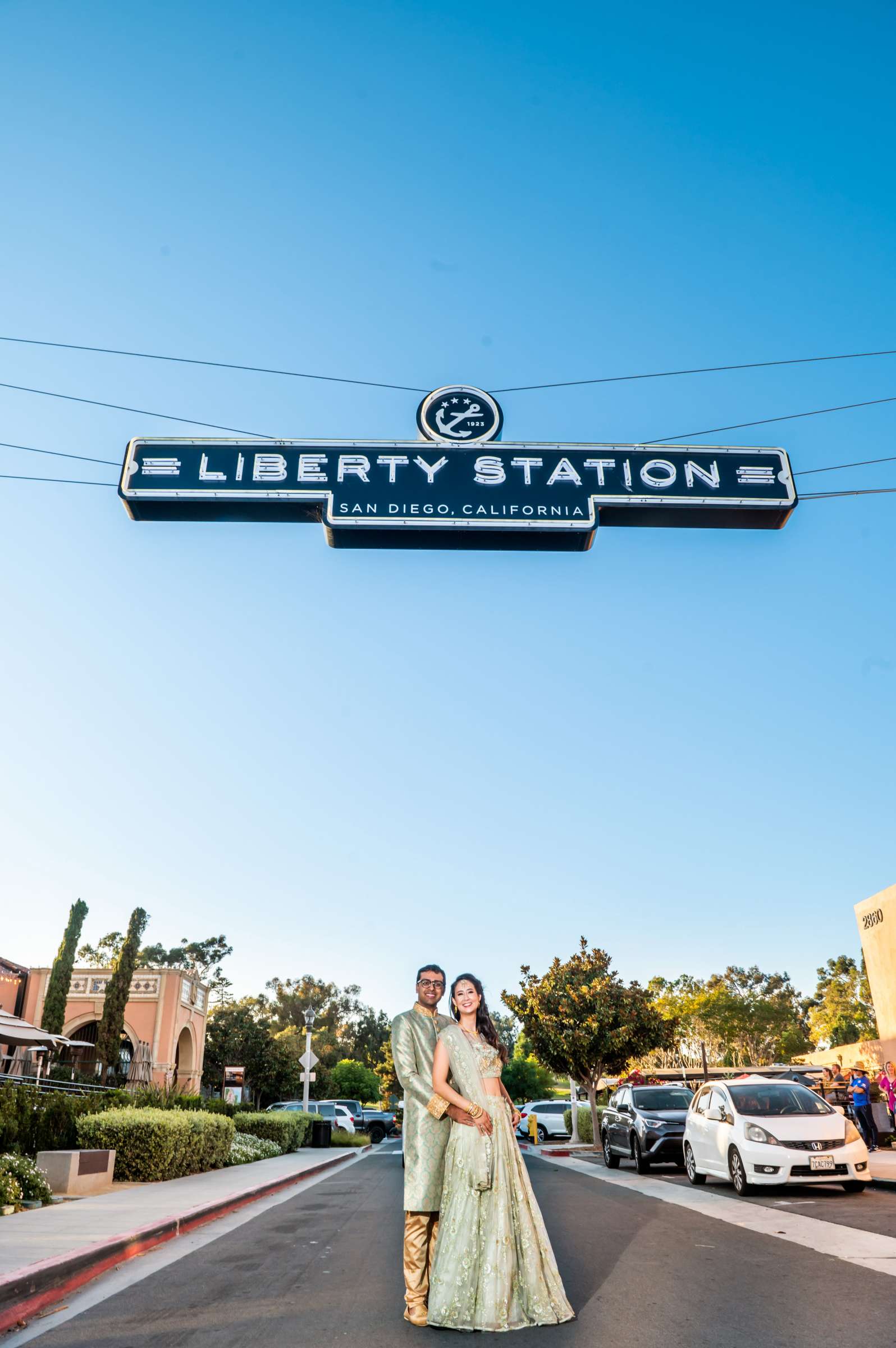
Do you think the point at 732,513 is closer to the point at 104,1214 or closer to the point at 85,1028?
the point at 104,1214

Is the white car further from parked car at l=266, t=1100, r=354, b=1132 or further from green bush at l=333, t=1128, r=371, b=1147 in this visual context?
parked car at l=266, t=1100, r=354, b=1132

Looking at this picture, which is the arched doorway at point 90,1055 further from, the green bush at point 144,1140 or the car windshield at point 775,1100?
the car windshield at point 775,1100

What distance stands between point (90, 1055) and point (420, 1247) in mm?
32099

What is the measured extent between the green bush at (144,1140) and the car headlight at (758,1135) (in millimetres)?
8044

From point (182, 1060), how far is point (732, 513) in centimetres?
3621

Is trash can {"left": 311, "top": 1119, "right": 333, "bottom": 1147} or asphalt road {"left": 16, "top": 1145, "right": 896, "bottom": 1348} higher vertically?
asphalt road {"left": 16, "top": 1145, "right": 896, "bottom": 1348}

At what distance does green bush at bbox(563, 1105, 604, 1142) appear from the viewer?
104 feet

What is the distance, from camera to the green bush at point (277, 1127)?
21297 millimetres

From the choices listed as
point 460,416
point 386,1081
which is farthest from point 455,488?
point 386,1081

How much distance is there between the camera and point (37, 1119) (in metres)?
13.9

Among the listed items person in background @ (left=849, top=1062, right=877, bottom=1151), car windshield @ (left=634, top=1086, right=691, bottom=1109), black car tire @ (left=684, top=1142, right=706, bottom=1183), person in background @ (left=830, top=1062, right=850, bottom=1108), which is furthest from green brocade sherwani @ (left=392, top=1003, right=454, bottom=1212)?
person in background @ (left=830, top=1062, right=850, bottom=1108)

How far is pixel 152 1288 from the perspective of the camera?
6.08 meters

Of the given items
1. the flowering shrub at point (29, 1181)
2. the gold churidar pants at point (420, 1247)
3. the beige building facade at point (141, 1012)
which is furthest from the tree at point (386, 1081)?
the gold churidar pants at point (420, 1247)

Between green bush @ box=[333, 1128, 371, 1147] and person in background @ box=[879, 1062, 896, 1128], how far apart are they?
18105mm
